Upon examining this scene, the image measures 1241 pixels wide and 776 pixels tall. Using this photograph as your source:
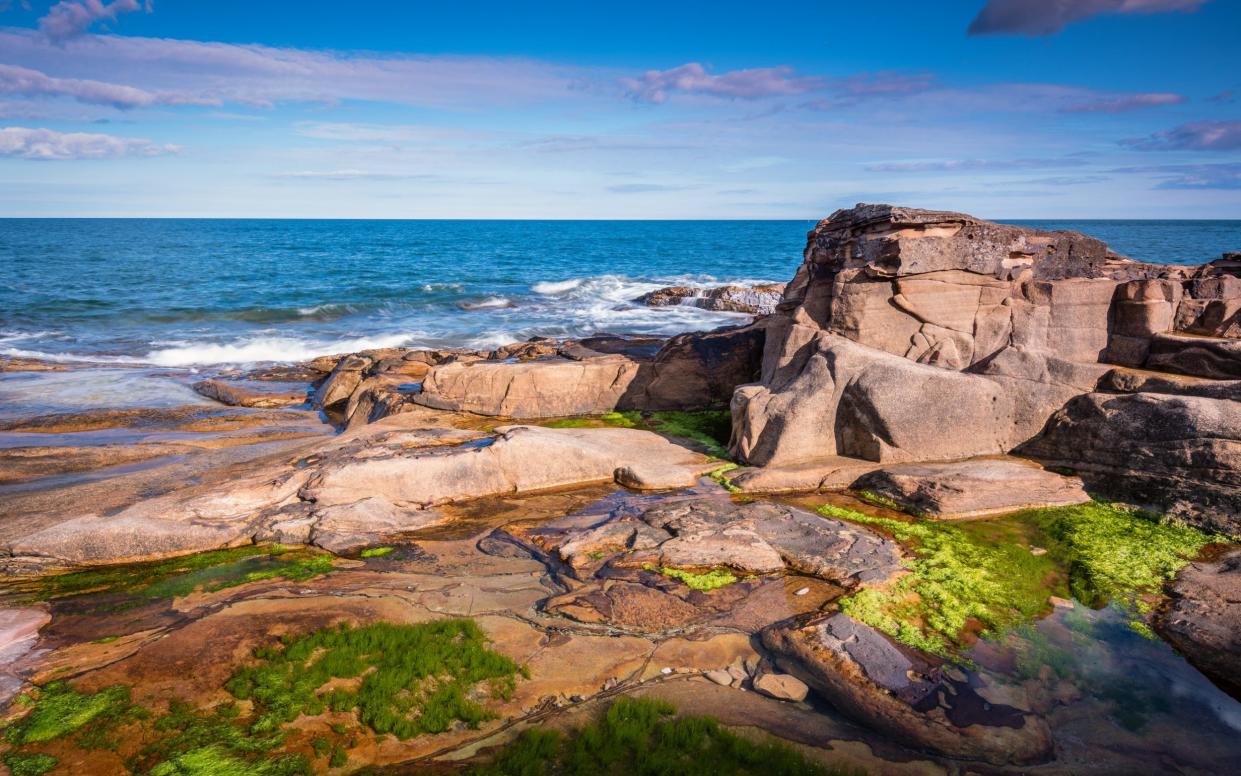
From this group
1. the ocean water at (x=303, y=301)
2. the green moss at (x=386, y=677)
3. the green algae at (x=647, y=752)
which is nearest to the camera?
the green algae at (x=647, y=752)

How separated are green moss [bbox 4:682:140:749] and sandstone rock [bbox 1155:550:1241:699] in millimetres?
9619

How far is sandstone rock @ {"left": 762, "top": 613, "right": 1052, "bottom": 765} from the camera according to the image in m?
5.89

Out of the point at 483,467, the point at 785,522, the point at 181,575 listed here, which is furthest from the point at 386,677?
the point at 785,522

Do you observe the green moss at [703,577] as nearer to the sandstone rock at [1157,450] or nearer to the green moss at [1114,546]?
the green moss at [1114,546]

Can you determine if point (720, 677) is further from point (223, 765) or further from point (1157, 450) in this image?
point (1157, 450)

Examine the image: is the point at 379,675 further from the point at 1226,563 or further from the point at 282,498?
the point at 1226,563

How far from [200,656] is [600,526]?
4758 millimetres

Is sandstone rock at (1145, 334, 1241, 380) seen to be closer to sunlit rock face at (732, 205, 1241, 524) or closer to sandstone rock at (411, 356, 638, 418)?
sunlit rock face at (732, 205, 1241, 524)

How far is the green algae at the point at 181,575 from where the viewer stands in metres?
8.32

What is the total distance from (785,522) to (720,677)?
345 cm

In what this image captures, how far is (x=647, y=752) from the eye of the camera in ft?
18.9

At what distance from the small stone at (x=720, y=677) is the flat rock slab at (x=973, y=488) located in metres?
4.96

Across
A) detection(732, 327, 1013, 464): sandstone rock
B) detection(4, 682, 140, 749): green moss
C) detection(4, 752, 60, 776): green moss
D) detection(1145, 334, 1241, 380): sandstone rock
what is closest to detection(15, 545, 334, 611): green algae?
detection(4, 682, 140, 749): green moss

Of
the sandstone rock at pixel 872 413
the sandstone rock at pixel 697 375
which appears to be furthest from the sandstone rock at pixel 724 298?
the sandstone rock at pixel 872 413
